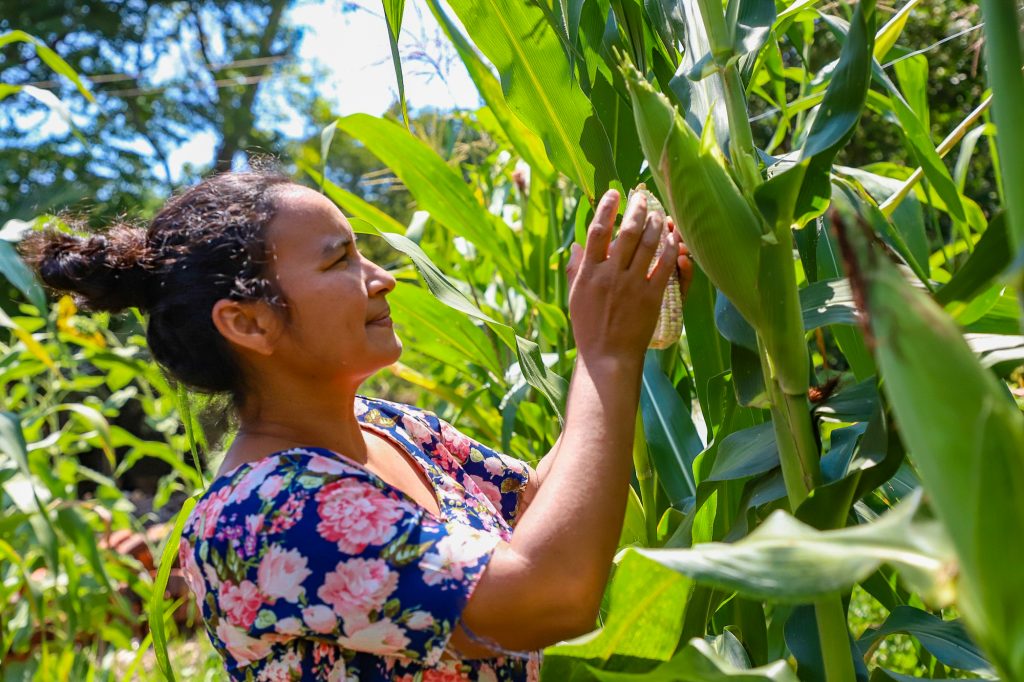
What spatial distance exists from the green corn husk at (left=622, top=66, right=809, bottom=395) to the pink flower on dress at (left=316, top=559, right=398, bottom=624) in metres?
→ 0.34

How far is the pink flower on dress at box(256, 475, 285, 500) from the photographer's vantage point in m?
0.83

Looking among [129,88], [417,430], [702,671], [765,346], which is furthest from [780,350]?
[129,88]

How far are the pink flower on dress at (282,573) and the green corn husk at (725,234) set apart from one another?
398 millimetres

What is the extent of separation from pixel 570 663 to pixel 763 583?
31cm

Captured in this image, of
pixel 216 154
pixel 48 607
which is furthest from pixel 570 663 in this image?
pixel 216 154

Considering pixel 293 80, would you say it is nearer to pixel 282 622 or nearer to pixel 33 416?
pixel 33 416

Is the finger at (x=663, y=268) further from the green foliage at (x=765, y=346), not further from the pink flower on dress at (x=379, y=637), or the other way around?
the pink flower on dress at (x=379, y=637)

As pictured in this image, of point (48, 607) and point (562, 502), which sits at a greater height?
point (562, 502)

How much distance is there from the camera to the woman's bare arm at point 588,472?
29.8 inches

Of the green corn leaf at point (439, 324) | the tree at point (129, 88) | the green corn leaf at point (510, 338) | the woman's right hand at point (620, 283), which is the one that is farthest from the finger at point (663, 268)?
the tree at point (129, 88)

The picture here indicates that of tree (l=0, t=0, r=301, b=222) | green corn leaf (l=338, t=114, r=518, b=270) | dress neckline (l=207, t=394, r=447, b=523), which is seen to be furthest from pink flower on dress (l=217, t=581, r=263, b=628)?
tree (l=0, t=0, r=301, b=222)

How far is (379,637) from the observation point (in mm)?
788

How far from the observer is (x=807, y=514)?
0.70 meters

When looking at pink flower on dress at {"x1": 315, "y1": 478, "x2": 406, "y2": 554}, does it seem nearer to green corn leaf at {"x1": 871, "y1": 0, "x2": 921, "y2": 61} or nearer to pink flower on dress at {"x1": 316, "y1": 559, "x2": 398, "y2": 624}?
pink flower on dress at {"x1": 316, "y1": 559, "x2": 398, "y2": 624}
